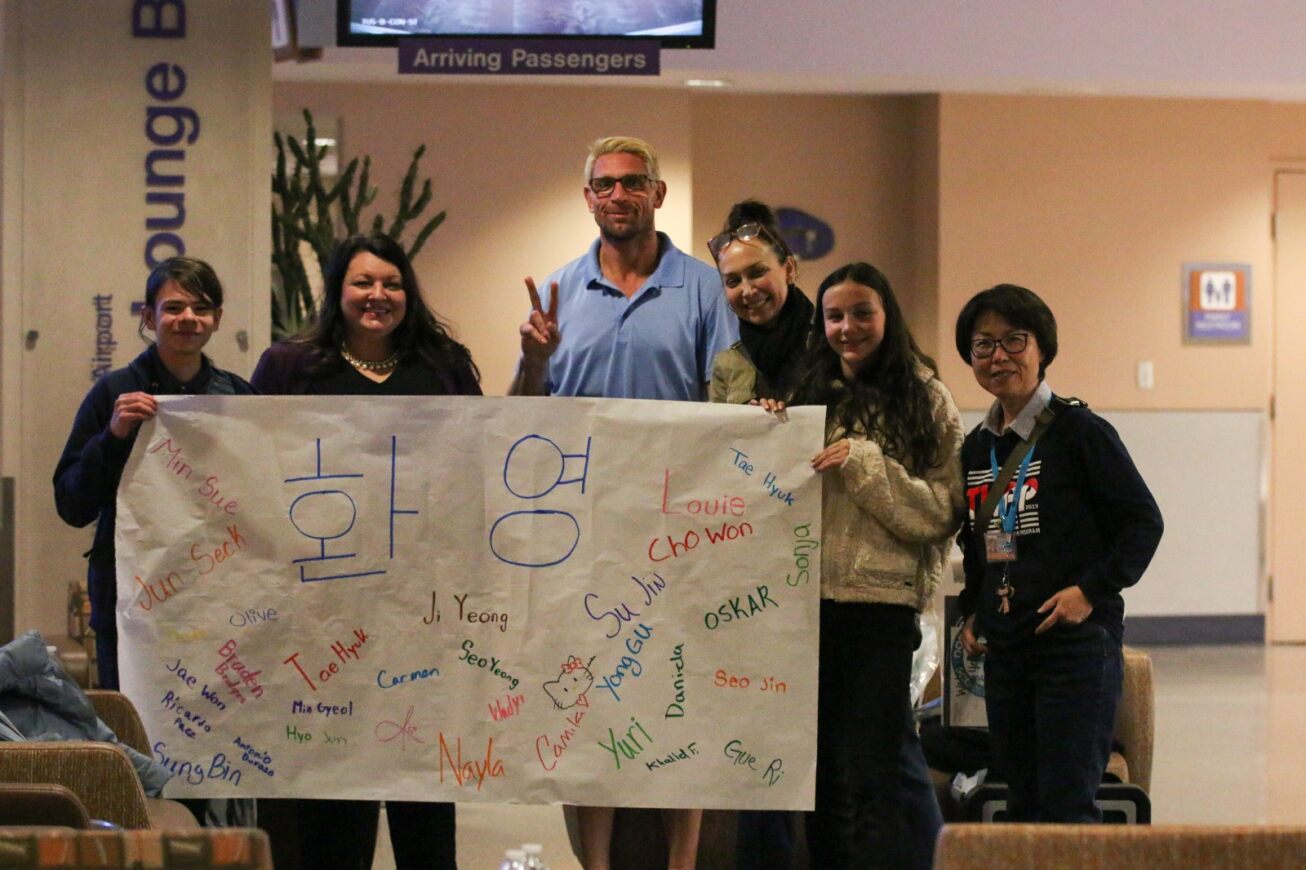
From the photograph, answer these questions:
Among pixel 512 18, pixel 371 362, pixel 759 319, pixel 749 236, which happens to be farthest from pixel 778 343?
pixel 512 18

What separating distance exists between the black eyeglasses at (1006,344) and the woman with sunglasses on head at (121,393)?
61.9 inches

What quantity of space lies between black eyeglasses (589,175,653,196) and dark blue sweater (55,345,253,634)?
35.6 inches

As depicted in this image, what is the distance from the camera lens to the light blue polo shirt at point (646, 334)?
3.60 m

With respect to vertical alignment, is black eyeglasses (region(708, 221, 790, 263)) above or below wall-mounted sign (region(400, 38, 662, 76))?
below

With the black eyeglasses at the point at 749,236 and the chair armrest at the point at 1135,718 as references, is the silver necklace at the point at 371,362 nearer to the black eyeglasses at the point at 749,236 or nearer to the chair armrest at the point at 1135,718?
the black eyeglasses at the point at 749,236

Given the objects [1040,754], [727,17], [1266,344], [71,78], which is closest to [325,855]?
[1040,754]

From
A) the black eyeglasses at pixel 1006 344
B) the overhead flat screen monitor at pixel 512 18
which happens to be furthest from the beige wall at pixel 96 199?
the black eyeglasses at pixel 1006 344

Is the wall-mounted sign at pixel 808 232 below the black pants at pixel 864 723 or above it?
above

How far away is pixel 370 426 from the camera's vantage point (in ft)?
10.4

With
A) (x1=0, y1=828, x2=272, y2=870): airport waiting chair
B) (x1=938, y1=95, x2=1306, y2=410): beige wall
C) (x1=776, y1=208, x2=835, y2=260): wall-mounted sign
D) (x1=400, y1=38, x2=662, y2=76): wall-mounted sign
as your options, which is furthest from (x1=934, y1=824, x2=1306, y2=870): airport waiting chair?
(x1=776, y1=208, x2=835, y2=260): wall-mounted sign

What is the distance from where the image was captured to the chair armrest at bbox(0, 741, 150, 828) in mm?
2877

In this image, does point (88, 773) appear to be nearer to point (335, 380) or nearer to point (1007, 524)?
point (335, 380)
